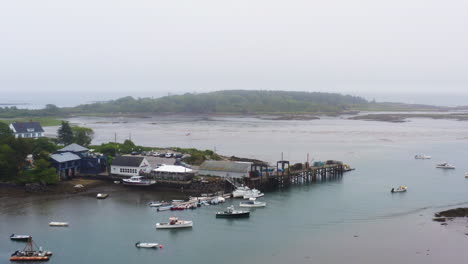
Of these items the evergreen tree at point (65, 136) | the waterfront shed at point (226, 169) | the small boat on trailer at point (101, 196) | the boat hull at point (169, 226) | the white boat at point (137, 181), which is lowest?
the boat hull at point (169, 226)

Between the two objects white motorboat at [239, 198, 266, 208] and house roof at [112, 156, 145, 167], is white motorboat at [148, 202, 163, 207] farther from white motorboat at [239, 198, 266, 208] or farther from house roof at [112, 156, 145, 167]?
house roof at [112, 156, 145, 167]

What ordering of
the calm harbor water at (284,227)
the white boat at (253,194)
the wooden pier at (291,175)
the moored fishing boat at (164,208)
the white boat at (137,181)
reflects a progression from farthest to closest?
1. the wooden pier at (291,175)
2. the white boat at (137,181)
3. the white boat at (253,194)
4. the moored fishing boat at (164,208)
5. the calm harbor water at (284,227)

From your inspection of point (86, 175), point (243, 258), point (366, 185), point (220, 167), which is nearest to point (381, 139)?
point (366, 185)

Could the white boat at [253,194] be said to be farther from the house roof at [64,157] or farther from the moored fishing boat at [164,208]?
the house roof at [64,157]

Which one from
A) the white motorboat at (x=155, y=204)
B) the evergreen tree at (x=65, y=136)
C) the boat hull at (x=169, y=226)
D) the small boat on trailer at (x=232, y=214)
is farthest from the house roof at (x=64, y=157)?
the small boat on trailer at (x=232, y=214)

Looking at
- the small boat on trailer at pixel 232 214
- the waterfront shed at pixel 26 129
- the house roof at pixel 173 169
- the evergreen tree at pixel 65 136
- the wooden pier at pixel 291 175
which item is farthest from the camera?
the waterfront shed at pixel 26 129

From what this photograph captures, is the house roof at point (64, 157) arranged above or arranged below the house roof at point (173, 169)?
above

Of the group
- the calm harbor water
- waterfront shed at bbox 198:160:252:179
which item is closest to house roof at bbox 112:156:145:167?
the calm harbor water
